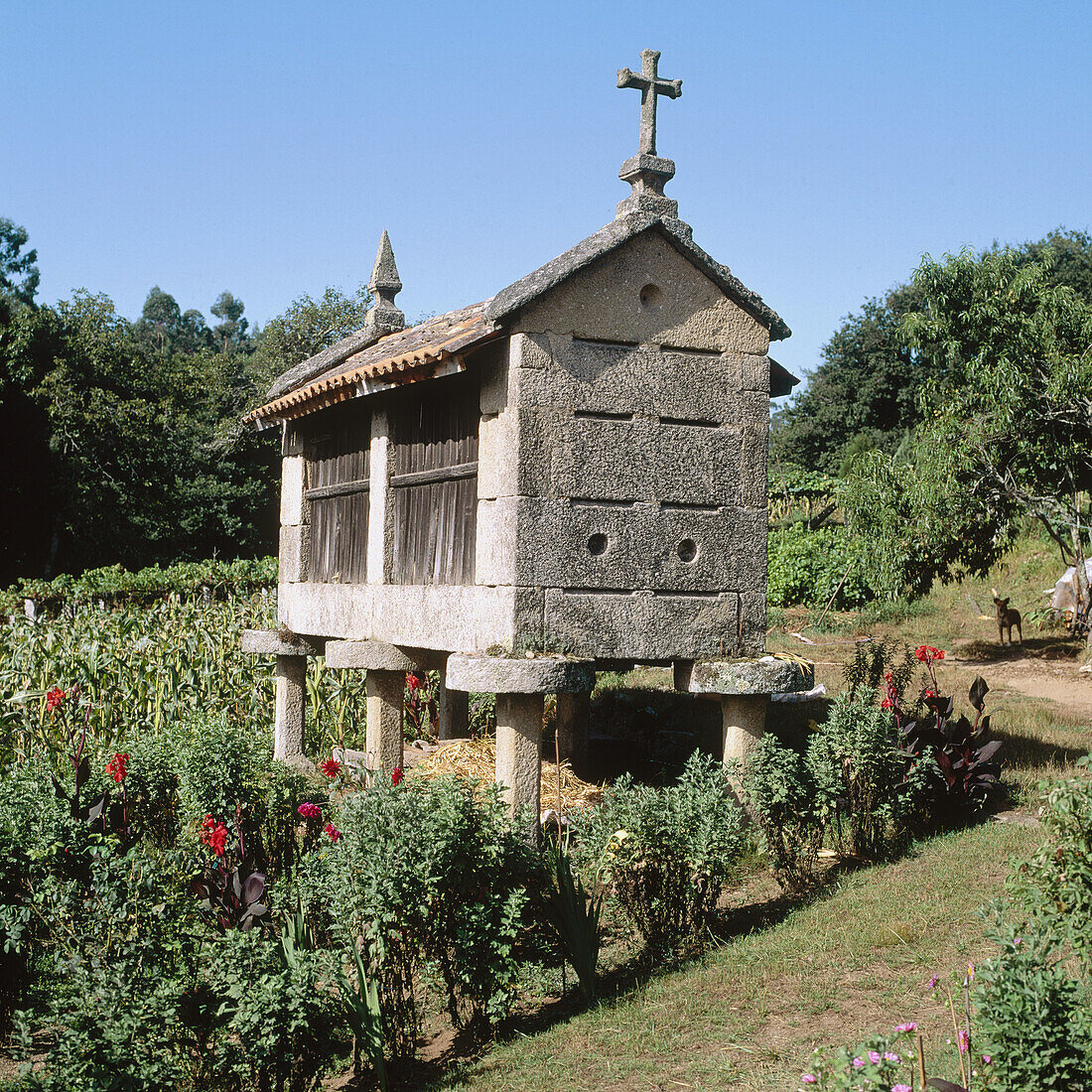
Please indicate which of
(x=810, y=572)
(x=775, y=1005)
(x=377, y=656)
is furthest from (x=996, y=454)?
(x=775, y=1005)

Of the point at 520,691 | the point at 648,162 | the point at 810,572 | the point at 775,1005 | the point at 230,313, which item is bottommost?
the point at 775,1005

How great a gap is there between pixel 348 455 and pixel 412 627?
2.02m

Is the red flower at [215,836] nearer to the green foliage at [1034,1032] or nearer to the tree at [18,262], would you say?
the green foliage at [1034,1032]

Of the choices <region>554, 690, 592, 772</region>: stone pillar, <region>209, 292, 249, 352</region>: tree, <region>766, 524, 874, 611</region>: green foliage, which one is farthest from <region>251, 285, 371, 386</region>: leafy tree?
<region>209, 292, 249, 352</region>: tree

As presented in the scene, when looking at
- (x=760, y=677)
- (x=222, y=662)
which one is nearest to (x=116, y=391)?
(x=222, y=662)

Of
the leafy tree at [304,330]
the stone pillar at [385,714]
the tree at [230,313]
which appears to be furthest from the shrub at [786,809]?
the tree at [230,313]

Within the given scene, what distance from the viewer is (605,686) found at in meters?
13.3

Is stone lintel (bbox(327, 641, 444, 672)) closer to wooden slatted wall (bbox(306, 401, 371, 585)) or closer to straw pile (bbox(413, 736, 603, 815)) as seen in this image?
wooden slatted wall (bbox(306, 401, 371, 585))

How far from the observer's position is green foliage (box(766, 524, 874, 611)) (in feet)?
68.0

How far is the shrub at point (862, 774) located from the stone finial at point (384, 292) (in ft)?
18.3

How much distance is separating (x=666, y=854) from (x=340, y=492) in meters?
4.65

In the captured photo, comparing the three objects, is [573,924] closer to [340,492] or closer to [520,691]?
[520,691]

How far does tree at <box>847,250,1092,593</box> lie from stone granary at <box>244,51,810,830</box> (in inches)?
305

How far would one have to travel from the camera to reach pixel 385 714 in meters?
8.57
